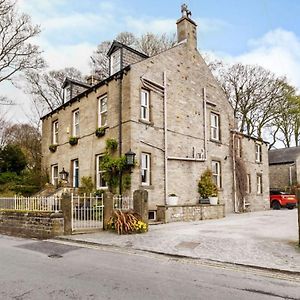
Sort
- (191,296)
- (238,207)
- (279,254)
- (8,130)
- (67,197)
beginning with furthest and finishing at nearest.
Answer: (8,130) → (238,207) → (67,197) → (279,254) → (191,296)

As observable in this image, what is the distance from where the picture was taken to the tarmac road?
17.8ft

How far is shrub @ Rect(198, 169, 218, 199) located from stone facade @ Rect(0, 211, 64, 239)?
10.4 meters

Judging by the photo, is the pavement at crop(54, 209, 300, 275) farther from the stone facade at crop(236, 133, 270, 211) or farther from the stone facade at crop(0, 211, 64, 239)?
the stone facade at crop(236, 133, 270, 211)

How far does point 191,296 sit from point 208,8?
6.15 metres

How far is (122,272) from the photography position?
271 inches

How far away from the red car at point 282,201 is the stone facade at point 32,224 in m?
24.1

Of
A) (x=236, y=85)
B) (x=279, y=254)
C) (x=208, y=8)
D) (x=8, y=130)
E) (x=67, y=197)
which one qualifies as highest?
(x=236, y=85)

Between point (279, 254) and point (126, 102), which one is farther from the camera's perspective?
point (126, 102)

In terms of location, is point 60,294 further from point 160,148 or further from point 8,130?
point 8,130

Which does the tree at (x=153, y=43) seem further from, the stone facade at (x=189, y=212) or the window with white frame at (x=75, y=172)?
the stone facade at (x=189, y=212)

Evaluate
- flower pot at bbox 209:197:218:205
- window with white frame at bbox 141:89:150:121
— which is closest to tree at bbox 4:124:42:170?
window with white frame at bbox 141:89:150:121

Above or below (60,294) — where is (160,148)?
above

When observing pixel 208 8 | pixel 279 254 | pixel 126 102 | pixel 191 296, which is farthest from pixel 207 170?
pixel 191 296

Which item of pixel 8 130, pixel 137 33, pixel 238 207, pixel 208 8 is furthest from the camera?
pixel 8 130
